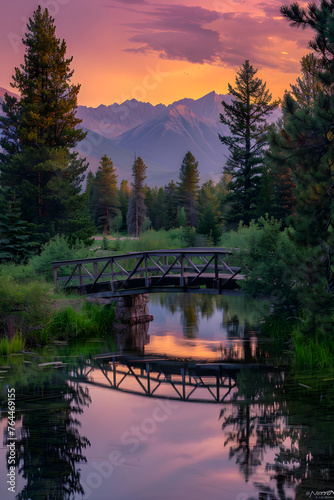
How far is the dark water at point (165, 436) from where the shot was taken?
30.2 ft

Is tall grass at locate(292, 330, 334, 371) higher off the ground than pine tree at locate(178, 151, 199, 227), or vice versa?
pine tree at locate(178, 151, 199, 227)

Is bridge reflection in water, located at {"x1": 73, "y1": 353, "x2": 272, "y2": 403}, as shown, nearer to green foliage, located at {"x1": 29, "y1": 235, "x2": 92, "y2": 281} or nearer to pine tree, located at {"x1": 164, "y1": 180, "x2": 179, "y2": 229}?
green foliage, located at {"x1": 29, "y1": 235, "x2": 92, "y2": 281}

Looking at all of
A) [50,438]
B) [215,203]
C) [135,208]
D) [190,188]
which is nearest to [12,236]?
[50,438]

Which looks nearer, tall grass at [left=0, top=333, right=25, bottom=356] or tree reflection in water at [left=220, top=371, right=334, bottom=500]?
tree reflection in water at [left=220, top=371, right=334, bottom=500]

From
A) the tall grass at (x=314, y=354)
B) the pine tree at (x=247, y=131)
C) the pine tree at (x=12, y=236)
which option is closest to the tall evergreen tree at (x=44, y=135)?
the pine tree at (x=12, y=236)

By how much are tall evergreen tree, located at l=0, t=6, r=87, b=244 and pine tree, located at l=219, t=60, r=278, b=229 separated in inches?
633

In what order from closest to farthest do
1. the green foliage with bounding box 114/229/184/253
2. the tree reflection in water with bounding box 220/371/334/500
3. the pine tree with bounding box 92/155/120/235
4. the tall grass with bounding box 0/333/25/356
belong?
the tree reflection in water with bounding box 220/371/334/500
the tall grass with bounding box 0/333/25/356
the green foliage with bounding box 114/229/184/253
the pine tree with bounding box 92/155/120/235

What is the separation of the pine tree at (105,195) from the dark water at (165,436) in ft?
273

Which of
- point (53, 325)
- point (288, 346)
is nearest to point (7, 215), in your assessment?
point (53, 325)

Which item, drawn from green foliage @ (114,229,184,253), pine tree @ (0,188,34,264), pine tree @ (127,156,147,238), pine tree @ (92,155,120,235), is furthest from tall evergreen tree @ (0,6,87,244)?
pine tree @ (92,155,120,235)

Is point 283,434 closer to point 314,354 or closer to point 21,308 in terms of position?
point 314,354

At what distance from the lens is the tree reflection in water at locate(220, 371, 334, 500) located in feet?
30.2

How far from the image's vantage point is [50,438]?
11.5m

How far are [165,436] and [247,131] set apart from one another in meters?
44.0
